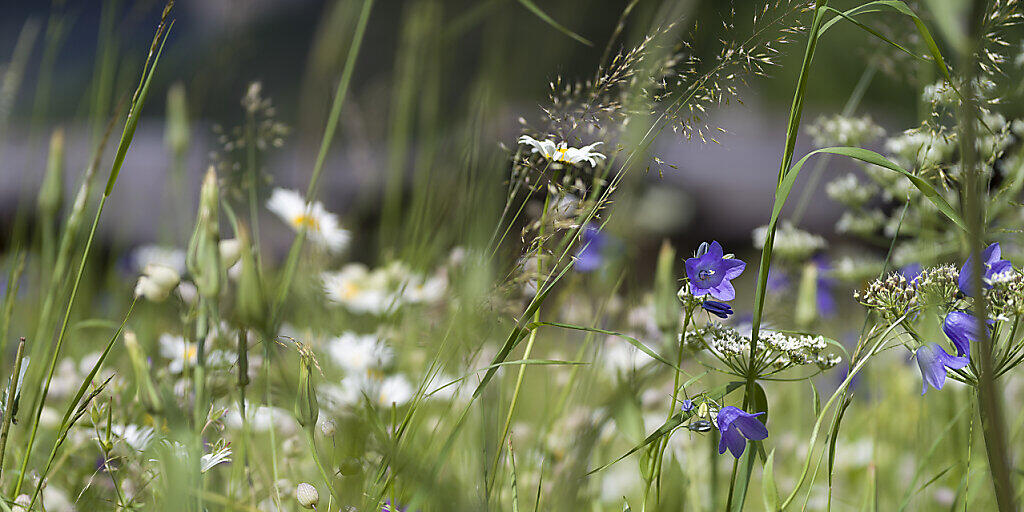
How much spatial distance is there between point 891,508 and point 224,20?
3.07ft

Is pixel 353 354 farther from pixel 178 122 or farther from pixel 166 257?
pixel 166 257

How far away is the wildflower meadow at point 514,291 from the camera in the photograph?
0.49m

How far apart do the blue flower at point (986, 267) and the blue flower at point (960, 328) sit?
0.05 feet

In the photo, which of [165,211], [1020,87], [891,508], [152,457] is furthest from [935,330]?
[165,211]

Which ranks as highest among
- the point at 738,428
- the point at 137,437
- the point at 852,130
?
the point at 852,130

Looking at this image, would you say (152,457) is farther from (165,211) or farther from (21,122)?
(21,122)

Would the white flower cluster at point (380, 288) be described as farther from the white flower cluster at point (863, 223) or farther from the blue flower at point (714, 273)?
the white flower cluster at point (863, 223)

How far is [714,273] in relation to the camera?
0.53 meters

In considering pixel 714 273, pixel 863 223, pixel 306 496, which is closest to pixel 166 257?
pixel 306 496

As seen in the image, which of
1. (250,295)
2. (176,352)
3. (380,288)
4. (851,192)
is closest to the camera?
(250,295)

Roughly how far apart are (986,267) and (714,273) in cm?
17

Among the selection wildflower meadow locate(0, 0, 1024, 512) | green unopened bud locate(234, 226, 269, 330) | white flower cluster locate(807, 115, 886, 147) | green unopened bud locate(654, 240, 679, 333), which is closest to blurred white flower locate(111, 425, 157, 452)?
wildflower meadow locate(0, 0, 1024, 512)

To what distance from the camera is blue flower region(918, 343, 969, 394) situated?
46 centimetres

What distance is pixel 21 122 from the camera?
1486 millimetres
